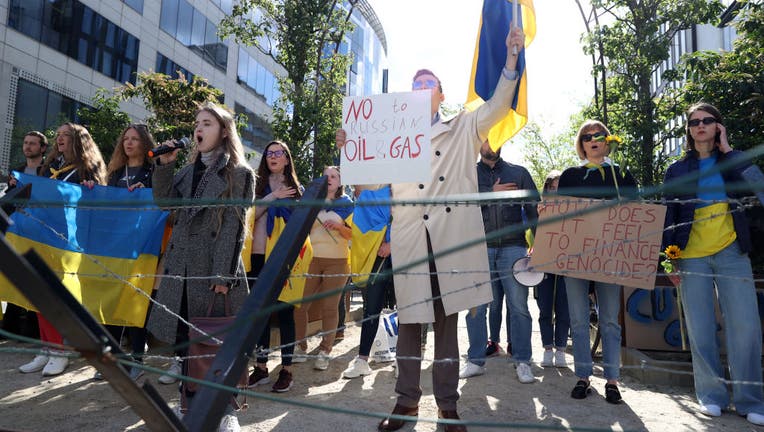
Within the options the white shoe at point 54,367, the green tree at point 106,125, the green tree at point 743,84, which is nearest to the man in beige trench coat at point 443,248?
the white shoe at point 54,367

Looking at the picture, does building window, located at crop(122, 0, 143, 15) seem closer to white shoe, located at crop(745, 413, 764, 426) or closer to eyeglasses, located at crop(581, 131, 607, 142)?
eyeglasses, located at crop(581, 131, 607, 142)

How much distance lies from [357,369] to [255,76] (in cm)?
2977

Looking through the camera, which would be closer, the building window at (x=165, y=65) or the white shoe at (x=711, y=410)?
the white shoe at (x=711, y=410)

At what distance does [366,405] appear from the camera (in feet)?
12.0

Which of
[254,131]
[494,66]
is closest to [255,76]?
[254,131]

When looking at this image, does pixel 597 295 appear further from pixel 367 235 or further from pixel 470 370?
pixel 367 235

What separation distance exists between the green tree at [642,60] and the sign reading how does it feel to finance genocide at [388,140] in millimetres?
6099

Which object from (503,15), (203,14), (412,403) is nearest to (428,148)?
(503,15)

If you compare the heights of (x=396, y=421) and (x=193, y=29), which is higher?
(x=193, y=29)

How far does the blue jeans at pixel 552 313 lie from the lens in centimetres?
517

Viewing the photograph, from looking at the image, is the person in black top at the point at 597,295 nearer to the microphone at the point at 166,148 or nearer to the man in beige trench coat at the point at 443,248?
the man in beige trench coat at the point at 443,248

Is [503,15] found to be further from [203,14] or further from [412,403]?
[203,14]

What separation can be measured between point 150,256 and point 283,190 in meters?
1.17

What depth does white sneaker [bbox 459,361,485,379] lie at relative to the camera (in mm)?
4523
